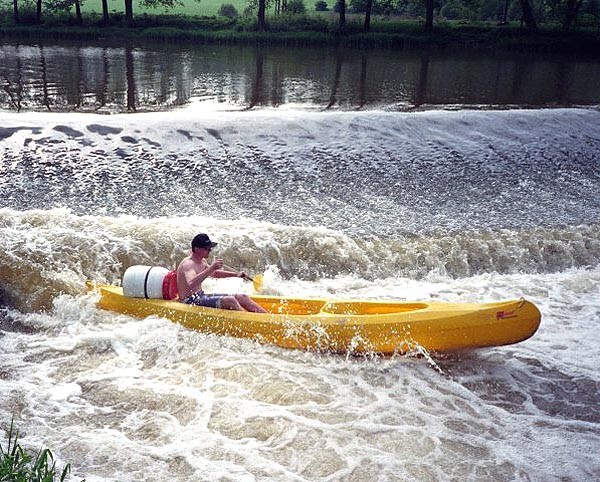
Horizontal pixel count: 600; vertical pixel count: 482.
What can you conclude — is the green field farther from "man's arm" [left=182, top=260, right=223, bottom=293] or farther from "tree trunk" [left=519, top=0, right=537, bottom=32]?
"man's arm" [left=182, top=260, right=223, bottom=293]

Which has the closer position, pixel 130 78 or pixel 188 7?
pixel 130 78

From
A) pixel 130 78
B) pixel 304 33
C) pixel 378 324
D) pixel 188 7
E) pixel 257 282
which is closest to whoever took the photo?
pixel 378 324

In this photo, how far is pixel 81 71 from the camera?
58.0ft

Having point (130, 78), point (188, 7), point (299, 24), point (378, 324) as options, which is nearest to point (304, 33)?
point (299, 24)

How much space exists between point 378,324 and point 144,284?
2234mm

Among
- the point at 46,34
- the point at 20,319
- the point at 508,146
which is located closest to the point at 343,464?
the point at 20,319

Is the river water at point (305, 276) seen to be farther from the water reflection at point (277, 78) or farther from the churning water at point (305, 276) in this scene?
the water reflection at point (277, 78)

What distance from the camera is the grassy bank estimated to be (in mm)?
27031

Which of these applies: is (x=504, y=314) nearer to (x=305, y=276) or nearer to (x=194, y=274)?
(x=305, y=276)

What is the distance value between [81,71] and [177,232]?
11507mm

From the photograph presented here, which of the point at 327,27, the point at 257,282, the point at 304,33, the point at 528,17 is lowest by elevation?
the point at 257,282

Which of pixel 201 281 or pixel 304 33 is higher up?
pixel 304 33

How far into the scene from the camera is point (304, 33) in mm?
27922

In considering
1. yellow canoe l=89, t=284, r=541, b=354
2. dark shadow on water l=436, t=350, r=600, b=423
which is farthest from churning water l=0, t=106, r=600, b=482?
yellow canoe l=89, t=284, r=541, b=354
